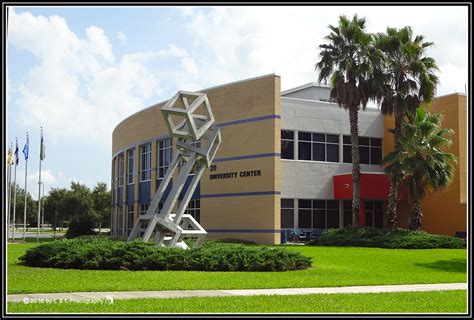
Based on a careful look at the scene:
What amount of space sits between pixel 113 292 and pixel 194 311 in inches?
134

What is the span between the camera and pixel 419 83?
130 feet

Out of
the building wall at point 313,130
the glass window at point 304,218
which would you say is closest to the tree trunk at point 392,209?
the building wall at point 313,130

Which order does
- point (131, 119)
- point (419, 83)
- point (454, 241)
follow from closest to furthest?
point (454, 241)
point (419, 83)
point (131, 119)

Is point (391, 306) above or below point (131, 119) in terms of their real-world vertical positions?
below

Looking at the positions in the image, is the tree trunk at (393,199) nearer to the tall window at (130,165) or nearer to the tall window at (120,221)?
the tall window at (130,165)

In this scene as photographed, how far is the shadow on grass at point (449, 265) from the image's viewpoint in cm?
2216

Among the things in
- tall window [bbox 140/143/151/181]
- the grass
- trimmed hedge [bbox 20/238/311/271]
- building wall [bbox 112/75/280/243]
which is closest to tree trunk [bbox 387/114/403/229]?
building wall [bbox 112/75/280/243]

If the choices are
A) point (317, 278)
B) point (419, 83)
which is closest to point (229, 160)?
point (419, 83)

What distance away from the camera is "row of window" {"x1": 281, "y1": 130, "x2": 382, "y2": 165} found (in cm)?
4148

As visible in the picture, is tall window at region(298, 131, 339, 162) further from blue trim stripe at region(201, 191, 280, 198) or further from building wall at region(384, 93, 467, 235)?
building wall at region(384, 93, 467, 235)

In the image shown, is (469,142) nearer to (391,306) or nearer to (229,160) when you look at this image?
(391,306)

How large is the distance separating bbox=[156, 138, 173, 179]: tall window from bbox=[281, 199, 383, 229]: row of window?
10.7 m

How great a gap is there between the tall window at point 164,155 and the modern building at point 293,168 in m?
4.91

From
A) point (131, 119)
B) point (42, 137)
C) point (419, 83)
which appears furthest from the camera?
point (131, 119)
